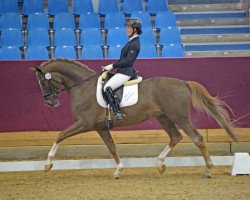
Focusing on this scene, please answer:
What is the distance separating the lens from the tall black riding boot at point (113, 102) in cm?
935

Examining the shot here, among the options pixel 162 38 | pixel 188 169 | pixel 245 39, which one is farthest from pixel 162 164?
pixel 245 39

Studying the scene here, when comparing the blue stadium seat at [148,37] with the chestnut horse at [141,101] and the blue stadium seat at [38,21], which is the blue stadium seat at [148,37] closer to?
the blue stadium seat at [38,21]

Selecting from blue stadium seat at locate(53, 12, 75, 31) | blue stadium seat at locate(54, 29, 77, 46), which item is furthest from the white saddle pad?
blue stadium seat at locate(53, 12, 75, 31)

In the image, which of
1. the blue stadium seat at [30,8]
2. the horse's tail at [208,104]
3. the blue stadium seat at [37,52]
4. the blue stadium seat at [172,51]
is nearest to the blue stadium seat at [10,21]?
the blue stadium seat at [30,8]

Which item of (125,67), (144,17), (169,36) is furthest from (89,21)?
(125,67)

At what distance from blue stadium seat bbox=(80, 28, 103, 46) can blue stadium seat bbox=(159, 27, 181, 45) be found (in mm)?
1559

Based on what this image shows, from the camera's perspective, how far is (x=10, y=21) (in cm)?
1465

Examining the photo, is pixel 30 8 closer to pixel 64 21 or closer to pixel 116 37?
pixel 64 21

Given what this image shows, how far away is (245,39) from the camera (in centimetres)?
1566

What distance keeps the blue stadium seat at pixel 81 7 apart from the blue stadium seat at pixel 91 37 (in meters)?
1.39

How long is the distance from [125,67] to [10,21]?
6.15 m

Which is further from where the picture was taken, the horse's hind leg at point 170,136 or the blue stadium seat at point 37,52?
the blue stadium seat at point 37,52

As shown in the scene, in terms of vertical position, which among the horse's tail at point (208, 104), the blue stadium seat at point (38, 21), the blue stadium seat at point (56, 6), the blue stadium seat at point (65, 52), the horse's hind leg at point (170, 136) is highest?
the blue stadium seat at point (56, 6)

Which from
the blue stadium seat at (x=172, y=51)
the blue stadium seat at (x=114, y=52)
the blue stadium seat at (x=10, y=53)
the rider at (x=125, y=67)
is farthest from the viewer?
the blue stadium seat at (x=172, y=51)
